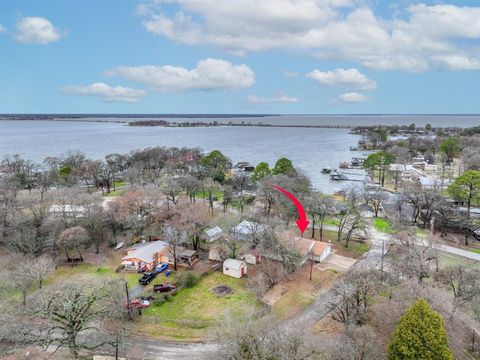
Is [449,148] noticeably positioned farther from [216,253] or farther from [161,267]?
[161,267]

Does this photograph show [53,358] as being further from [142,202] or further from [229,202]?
[229,202]

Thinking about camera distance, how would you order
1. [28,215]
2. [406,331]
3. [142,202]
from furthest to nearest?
[142,202] → [28,215] → [406,331]

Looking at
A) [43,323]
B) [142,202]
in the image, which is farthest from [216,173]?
[43,323]

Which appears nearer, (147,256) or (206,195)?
(147,256)

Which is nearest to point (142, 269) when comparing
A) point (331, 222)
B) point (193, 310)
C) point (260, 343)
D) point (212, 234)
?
point (193, 310)

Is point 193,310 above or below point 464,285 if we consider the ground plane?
below

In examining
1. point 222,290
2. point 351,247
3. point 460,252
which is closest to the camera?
point 222,290
